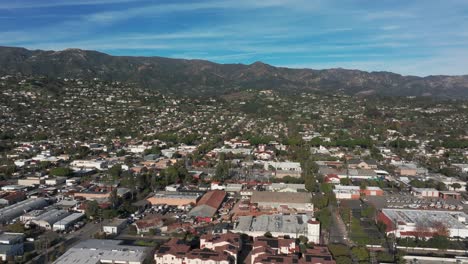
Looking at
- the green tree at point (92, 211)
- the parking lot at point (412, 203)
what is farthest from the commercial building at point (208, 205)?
the parking lot at point (412, 203)

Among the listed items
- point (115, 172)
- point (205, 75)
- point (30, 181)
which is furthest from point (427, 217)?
point (205, 75)

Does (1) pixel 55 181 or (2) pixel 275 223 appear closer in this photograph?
(2) pixel 275 223

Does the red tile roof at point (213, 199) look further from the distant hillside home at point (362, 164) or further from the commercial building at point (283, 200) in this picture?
the distant hillside home at point (362, 164)

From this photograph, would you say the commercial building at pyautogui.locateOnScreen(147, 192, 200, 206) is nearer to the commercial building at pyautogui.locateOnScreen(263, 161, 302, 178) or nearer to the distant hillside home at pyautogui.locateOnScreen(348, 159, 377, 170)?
the commercial building at pyautogui.locateOnScreen(263, 161, 302, 178)

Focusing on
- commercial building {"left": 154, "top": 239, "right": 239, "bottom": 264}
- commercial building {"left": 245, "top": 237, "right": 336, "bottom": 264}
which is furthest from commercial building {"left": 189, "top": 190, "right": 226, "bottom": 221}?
commercial building {"left": 154, "top": 239, "right": 239, "bottom": 264}

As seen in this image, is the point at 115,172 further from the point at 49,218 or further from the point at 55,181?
the point at 49,218

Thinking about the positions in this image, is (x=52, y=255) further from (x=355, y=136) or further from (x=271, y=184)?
(x=355, y=136)

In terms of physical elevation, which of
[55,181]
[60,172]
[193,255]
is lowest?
[55,181]
